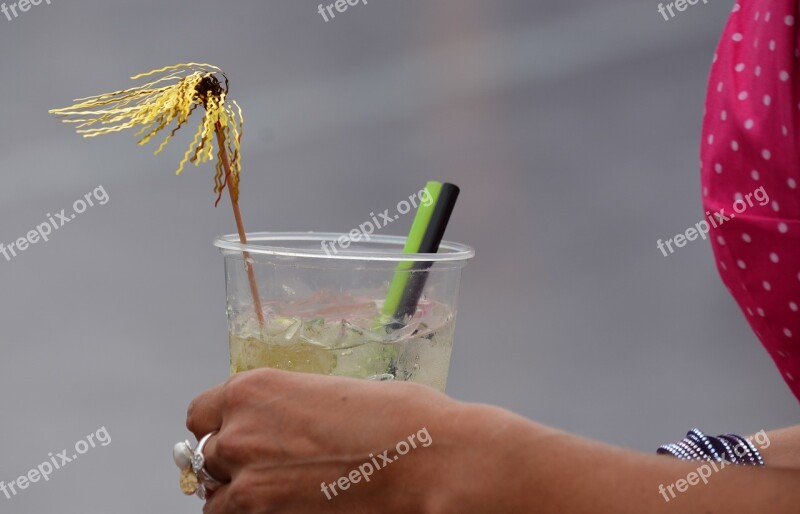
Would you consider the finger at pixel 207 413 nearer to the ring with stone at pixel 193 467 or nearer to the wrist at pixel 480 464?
the ring with stone at pixel 193 467

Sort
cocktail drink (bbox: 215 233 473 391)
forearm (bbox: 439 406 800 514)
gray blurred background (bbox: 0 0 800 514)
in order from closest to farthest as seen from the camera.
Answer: forearm (bbox: 439 406 800 514) < cocktail drink (bbox: 215 233 473 391) < gray blurred background (bbox: 0 0 800 514)

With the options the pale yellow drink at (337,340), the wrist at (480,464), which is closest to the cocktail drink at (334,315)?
the pale yellow drink at (337,340)

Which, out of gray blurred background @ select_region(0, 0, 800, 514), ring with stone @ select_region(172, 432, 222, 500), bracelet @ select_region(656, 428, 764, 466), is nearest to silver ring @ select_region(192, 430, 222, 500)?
ring with stone @ select_region(172, 432, 222, 500)

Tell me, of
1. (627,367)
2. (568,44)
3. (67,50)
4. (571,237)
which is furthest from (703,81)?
(67,50)

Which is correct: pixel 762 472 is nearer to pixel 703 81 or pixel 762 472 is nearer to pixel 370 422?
pixel 370 422

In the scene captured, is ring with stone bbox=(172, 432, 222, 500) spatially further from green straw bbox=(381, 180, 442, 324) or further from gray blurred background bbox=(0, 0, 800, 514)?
gray blurred background bbox=(0, 0, 800, 514)
